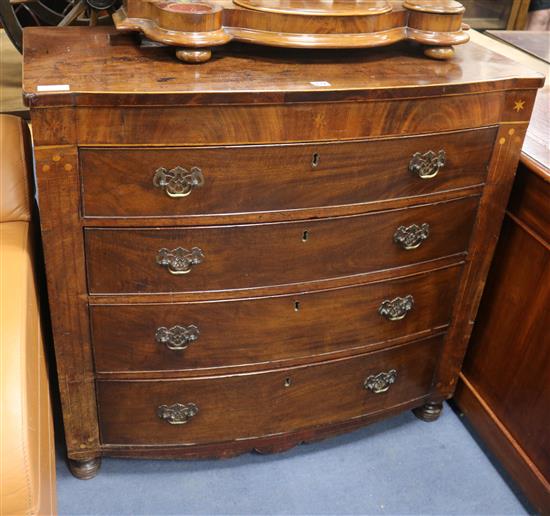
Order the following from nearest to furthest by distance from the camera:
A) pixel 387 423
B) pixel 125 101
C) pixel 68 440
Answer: pixel 125 101 → pixel 68 440 → pixel 387 423

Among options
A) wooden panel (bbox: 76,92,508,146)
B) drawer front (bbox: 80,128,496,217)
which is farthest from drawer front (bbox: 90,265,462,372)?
wooden panel (bbox: 76,92,508,146)

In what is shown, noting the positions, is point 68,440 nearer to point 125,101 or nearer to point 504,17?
point 125,101

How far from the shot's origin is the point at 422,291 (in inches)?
61.6

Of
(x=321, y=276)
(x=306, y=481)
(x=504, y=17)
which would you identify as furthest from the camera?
(x=504, y=17)

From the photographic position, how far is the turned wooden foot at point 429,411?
6.08 feet

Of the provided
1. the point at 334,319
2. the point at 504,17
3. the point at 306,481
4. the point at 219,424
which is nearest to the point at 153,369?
the point at 219,424

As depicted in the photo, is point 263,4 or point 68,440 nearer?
point 263,4

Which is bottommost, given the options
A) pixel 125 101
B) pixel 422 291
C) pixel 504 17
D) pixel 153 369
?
pixel 153 369

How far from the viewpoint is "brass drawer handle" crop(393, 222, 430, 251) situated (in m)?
1.43

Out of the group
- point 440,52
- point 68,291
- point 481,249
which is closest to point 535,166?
point 481,249

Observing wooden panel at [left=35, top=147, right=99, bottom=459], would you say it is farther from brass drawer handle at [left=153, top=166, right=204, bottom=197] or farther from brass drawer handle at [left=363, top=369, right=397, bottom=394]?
brass drawer handle at [left=363, top=369, right=397, bottom=394]

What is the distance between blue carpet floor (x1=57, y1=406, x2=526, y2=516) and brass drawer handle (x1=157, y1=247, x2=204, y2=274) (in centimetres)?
62

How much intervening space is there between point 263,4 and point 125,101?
1.17 feet

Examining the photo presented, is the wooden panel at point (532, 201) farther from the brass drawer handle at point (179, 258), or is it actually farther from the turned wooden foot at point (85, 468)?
the turned wooden foot at point (85, 468)
